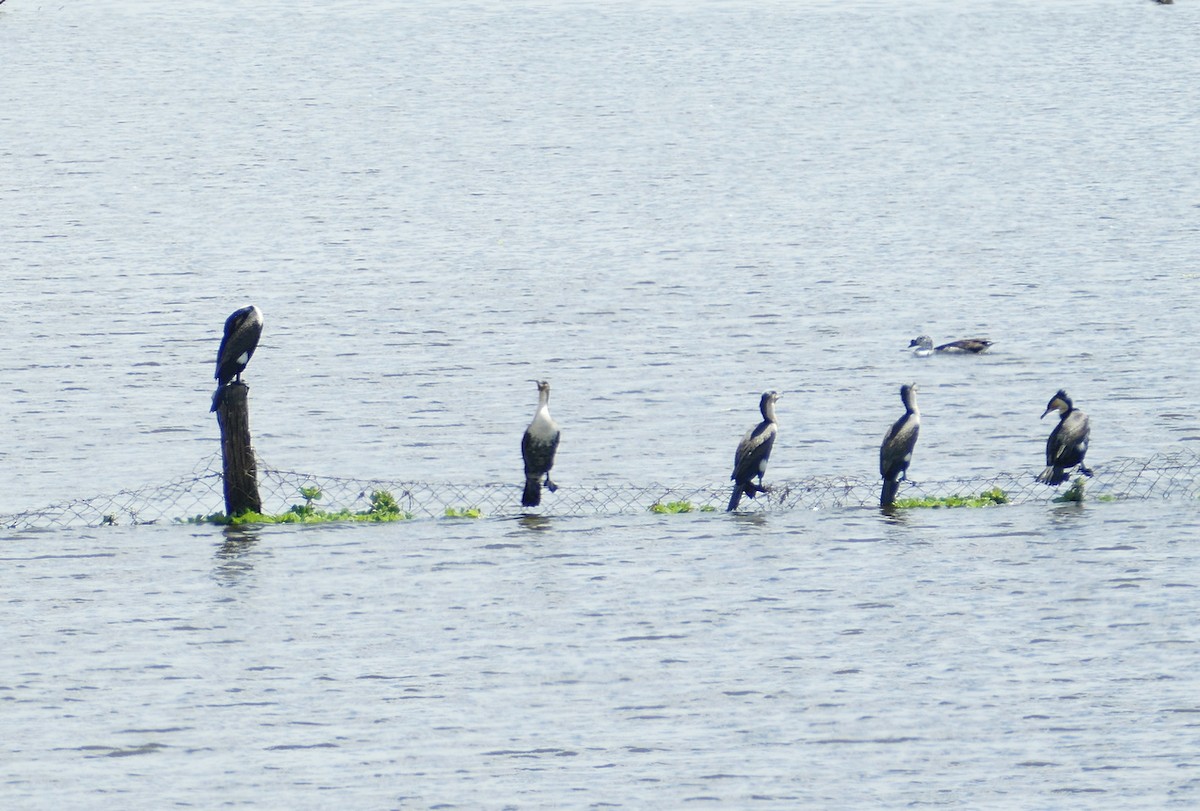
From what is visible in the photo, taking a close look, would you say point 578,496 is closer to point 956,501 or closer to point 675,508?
point 675,508

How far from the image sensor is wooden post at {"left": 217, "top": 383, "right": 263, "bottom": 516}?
21.3m

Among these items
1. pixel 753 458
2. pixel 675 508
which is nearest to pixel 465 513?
pixel 675 508

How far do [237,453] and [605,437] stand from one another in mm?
8380

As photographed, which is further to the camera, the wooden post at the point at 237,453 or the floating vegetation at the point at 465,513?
the floating vegetation at the point at 465,513

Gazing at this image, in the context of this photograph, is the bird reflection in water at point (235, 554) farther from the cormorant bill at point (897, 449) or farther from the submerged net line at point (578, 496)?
the cormorant bill at point (897, 449)

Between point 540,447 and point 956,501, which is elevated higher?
point 540,447

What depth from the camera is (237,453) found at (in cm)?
2172

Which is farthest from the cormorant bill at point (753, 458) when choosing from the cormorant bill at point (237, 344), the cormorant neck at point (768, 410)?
the cormorant bill at point (237, 344)

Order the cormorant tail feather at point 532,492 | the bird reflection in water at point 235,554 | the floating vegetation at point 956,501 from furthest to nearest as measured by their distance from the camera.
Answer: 1. the floating vegetation at point 956,501
2. the cormorant tail feather at point 532,492
3. the bird reflection in water at point 235,554

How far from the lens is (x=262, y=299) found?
4256 centimetres

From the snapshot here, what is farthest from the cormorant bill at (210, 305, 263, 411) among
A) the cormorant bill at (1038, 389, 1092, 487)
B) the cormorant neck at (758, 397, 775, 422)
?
the cormorant bill at (1038, 389, 1092, 487)

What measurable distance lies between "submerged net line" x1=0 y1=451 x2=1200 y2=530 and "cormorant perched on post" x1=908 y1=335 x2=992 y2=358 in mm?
8909

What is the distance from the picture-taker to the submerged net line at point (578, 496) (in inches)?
937

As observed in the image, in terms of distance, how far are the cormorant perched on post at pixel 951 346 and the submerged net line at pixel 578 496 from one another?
351 inches
